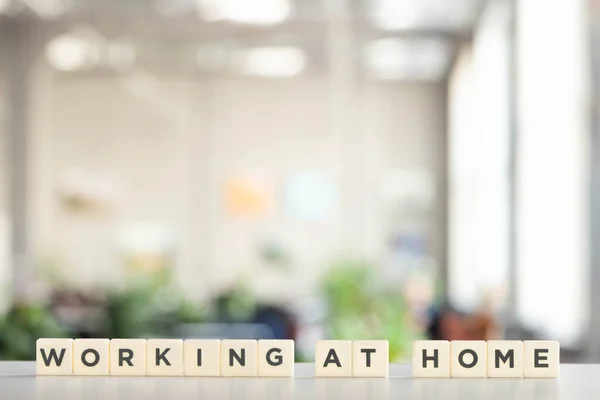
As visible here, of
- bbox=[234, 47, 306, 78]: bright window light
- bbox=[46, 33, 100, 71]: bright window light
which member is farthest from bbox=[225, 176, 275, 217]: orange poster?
bbox=[46, 33, 100, 71]: bright window light

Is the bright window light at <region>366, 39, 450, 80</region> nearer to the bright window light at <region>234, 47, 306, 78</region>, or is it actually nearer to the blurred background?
the blurred background

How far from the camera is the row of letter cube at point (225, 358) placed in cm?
91

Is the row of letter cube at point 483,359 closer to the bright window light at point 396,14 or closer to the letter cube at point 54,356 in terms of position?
the letter cube at point 54,356

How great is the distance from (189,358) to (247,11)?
28.0ft

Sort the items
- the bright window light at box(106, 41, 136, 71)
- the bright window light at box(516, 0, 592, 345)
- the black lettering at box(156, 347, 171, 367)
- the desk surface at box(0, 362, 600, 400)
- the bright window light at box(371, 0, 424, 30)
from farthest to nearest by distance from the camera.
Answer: the bright window light at box(106, 41, 136, 71) → the bright window light at box(371, 0, 424, 30) → the bright window light at box(516, 0, 592, 345) → the black lettering at box(156, 347, 171, 367) → the desk surface at box(0, 362, 600, 400)

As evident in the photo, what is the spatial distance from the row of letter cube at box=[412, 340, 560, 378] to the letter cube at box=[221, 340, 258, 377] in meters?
0.17

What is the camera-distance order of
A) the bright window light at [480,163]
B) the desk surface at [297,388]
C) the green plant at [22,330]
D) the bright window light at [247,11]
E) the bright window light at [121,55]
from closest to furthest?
the desk surface at [297,388] → the green plant at [22,330] → the bright window light at [480,163] → the bright window light at [247,11] → the bright window light at [121,55]

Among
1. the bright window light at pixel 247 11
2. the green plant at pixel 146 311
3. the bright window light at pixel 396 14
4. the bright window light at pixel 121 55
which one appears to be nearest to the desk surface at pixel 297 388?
the green plant at pixel 146 311

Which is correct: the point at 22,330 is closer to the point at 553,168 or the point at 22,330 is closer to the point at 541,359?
the point at 553,168

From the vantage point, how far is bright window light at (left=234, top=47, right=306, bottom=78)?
383 inches

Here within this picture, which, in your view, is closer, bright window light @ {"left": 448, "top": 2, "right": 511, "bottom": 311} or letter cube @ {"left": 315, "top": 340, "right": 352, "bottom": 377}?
letter cube @ {"left": 315, "top": 340, "right": 352, "bottom": 377}

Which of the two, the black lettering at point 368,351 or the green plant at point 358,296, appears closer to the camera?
the black lettering at point 368,351

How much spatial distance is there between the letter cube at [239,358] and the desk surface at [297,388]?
0.04 ft

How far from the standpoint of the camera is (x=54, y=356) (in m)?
0.93
